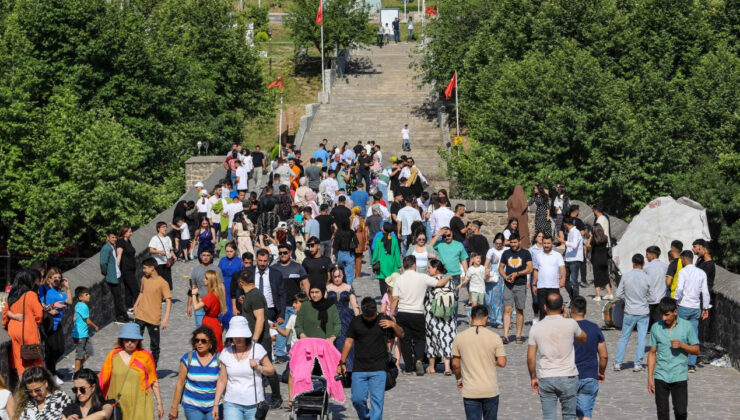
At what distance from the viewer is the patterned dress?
17.3m

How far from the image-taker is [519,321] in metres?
19.7

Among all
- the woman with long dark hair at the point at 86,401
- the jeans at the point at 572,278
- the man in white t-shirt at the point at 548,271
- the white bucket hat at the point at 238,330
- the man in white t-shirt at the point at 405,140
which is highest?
the white bucket hat at the point at 238,330

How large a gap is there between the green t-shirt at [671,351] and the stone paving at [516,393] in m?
1.70

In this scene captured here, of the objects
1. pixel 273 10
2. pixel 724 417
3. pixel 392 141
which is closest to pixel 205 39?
pixel 392 141

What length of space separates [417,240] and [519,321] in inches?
82.7

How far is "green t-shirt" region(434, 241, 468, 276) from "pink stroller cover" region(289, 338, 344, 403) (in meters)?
6.72

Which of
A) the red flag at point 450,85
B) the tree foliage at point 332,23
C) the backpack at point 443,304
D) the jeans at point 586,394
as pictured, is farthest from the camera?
the tree foliage at point 332,23

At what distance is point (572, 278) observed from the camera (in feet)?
75.4

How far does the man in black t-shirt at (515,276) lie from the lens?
19484 millimetres

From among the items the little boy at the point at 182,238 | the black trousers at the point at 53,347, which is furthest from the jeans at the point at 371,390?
the little boy at the point at 182,238

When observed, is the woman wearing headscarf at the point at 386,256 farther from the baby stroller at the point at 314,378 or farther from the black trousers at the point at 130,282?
the baby stroller at the point at 314,378

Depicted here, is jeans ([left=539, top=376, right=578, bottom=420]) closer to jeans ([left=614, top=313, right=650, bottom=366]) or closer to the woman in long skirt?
jeans ([left=614, top=313, right=650, bottom=366])

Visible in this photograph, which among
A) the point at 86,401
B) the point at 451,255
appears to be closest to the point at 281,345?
the point at 451,255

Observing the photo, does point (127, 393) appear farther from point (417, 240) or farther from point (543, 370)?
point (417, 240)
